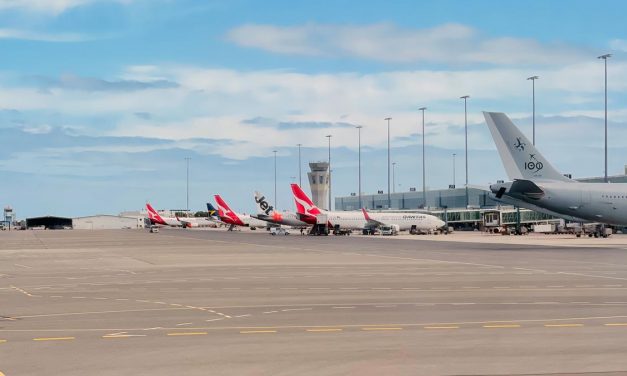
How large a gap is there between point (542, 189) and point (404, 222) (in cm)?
6950

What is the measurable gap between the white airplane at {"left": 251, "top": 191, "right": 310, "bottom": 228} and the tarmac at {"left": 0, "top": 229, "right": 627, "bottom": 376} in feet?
345

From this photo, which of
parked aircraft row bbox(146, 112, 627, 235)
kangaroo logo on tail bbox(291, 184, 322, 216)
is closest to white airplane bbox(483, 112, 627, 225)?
parked aircraft row bbox(146, 112, 627, 235)

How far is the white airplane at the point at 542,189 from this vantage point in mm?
69688

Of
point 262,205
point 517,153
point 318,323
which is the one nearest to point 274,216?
point 262,205

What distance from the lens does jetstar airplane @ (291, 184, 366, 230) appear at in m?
134

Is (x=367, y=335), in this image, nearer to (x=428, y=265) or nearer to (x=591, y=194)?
(x=428, y=265)

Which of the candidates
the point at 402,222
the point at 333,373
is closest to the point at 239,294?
the point at 333,373

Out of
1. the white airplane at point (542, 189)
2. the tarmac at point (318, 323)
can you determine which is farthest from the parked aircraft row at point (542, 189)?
the tarmac at point (318, 323)

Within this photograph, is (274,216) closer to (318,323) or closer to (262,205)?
(262,205)

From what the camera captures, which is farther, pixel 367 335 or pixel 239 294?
pixel 239 294

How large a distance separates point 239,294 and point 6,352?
44.1 ft

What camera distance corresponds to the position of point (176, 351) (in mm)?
16594

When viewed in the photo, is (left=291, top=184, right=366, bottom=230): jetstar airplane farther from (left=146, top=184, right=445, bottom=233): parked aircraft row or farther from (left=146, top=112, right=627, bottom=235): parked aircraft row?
(left=146, top=112, right=627, bottom=235): parked aircraft row

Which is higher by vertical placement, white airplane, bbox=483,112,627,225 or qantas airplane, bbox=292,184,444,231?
white airplane, bbox=483,112,627,225
